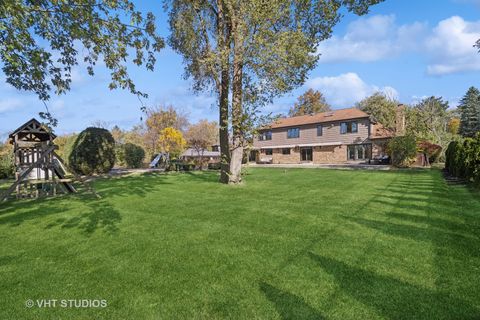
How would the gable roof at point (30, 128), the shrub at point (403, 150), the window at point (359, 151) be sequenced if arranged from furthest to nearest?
the window at point (359, 151)
the shrub at point (403, 150)
the gable roof at point (30, 128)

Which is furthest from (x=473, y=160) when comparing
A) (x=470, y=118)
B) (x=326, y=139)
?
(x=470, y=118)

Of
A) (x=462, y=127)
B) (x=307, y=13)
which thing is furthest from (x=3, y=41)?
(x=462, y=127)

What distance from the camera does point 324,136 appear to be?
124 feet

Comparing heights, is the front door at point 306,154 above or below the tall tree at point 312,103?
below

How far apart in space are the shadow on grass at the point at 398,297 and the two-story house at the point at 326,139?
86.7 ft

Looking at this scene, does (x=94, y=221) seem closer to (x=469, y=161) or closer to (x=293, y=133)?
(x=469, y=161)

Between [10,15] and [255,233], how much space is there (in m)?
5.90

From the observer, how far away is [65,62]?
298 inches

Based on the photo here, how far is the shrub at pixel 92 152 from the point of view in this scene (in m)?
20.5

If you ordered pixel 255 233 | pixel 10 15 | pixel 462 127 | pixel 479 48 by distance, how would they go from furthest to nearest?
pixel 462 127 < pixel 479 48 < pixel 255 233 < pixel 10 15

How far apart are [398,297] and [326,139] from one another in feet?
117

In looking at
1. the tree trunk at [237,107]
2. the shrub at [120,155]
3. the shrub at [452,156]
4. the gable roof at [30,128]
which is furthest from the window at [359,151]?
the gable roof at [30,128]

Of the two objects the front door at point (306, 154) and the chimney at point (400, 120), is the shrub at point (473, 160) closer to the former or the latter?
the chimney at point (400, 120)

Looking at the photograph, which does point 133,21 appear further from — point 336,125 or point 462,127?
point 462,127
